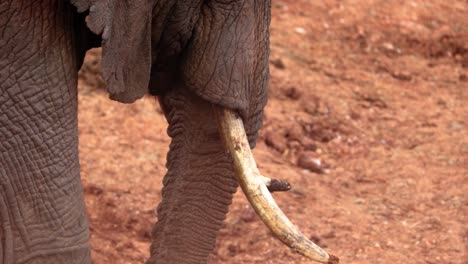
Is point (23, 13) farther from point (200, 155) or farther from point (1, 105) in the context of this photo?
point (200, 155)

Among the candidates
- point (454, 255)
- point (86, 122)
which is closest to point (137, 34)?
point (454, 255)

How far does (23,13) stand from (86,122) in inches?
103

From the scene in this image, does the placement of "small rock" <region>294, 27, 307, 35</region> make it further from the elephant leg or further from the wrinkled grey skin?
the elephant leg

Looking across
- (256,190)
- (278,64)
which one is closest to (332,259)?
(256,190)

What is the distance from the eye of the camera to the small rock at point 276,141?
17.3 ft

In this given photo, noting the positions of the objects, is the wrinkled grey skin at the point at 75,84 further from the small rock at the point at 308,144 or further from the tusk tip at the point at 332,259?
the small rock at the point at 308,144

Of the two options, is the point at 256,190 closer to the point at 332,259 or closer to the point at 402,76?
the point at 332,259

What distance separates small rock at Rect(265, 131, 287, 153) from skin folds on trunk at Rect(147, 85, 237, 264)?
200cm

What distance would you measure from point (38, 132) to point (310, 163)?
8.36 ft

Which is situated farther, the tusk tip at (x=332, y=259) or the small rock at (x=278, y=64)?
the small rock at (x=278, y=64)

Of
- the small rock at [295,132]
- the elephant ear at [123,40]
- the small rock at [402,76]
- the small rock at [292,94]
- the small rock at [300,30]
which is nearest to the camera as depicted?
the elephant ear at [123,40]

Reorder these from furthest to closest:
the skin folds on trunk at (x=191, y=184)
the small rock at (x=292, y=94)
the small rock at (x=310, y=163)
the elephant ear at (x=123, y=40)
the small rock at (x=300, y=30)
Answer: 1. the small rock at (x=300, y=30)
2. the small rock at (x=292, y=94)
3. the small rock at (x=310, y=163)
4. the skin folds on trunk at (x=191, y=184)
5. the elephant ear at (x=123, y=40)

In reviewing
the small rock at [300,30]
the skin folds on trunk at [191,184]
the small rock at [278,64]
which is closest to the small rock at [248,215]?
the skin folds on trunk at [191,184]

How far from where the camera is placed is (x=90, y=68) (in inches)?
220
